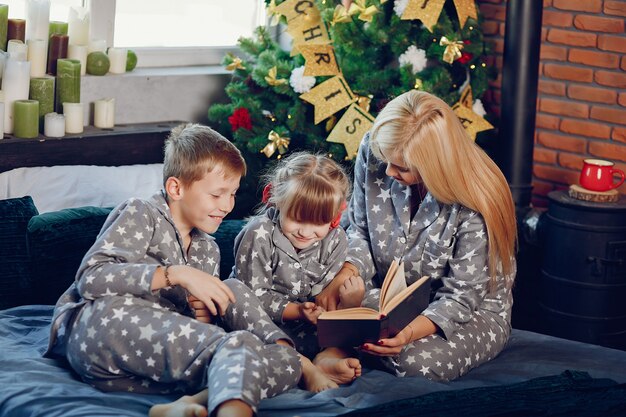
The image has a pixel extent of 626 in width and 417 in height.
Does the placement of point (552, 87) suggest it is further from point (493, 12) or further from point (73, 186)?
point (73, 186)

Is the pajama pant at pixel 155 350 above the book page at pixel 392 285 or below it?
below

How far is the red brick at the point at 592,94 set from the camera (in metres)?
4.02

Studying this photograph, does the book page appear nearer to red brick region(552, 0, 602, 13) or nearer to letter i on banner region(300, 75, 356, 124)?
letter i on banner region(300, 75, 356, 124)

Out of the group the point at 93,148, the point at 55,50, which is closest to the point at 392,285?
the point at 93,148

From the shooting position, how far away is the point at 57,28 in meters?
3.91

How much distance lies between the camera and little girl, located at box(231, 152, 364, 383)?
9.10 ft

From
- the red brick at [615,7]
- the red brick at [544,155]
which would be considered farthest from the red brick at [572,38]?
the red brick at [544,155]

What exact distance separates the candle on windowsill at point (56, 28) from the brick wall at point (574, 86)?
175 centimetres

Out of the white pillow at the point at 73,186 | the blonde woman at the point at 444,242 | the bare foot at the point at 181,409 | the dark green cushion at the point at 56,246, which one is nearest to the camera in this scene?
the bare foot at the point at 181,409

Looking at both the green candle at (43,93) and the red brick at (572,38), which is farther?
the red brick at (572,38)

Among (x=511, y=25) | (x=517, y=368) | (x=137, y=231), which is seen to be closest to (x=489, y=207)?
(x=517, y=368)

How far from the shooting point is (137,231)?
2619 millimetres

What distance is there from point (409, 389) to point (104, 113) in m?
1.97

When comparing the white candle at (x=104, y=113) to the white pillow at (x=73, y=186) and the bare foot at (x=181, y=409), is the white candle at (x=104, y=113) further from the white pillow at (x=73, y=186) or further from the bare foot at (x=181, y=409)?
the bare foot at (x=181, y=409)
